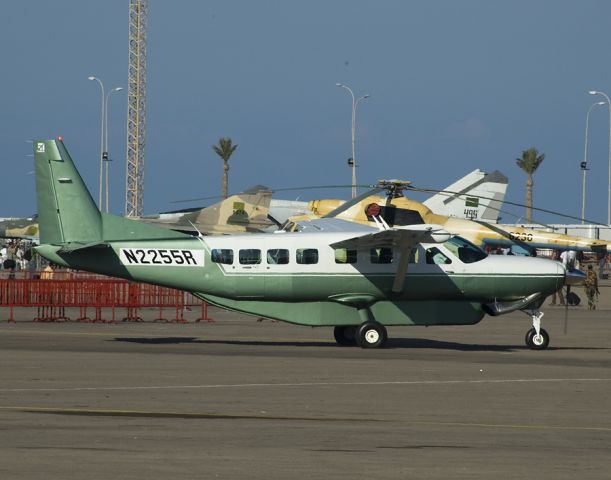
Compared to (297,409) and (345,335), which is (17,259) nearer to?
(345,335)

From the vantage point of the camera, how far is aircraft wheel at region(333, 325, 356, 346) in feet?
83.0

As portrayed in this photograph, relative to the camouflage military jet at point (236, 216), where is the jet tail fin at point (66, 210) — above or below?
above

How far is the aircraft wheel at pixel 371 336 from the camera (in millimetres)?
24109

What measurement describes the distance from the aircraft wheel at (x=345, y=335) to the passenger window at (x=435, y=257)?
222 centimetres

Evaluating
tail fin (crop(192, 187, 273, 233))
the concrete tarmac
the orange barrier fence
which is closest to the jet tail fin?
the concrete tarmac

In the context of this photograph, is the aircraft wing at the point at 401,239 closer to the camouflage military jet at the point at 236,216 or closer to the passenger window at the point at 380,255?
the passenger window at the point at 380,255

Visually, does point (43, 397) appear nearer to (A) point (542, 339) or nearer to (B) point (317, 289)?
(B) point (317, 289)

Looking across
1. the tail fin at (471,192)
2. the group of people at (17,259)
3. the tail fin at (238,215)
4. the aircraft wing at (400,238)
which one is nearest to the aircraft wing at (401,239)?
the aircraft wing at (400,238)

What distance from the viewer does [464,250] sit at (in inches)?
978

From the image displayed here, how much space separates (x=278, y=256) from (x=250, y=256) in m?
0.56

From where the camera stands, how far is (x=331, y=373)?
19031 mm

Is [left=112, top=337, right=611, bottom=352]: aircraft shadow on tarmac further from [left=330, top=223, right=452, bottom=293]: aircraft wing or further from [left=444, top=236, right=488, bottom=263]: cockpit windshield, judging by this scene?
[left=444, top=236, right=488, bottom=263]: cockpit windshield

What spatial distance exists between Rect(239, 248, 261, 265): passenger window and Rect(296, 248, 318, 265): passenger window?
31.7 inches

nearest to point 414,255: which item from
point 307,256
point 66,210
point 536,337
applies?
point 307,256
